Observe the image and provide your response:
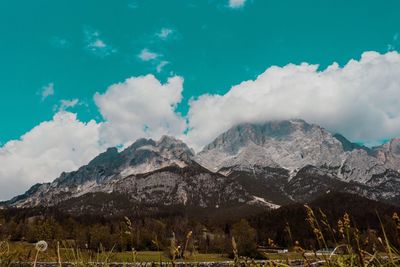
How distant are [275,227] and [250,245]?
10863cm

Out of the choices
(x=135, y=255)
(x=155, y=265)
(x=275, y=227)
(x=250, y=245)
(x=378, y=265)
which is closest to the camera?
(x=378, y=265)

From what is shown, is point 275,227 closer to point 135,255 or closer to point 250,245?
point 250,245

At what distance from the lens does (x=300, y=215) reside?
196 meters

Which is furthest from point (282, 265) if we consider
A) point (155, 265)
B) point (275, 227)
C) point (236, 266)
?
point (275, 227)

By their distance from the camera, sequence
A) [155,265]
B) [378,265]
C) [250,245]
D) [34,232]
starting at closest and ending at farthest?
1. [378,265]
2. [155,265]
3. [250,245]
4. [34,232]

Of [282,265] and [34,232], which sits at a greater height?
[34,232]

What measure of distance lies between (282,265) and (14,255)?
3781 mm

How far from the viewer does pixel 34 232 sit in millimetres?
138375

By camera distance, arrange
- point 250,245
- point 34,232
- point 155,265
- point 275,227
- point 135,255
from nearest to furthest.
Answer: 1. point 135,255
2. point 155,265
3. point 250,245
4. point 34,232
5. point 275,227

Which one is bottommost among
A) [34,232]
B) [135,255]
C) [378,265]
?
[378,265]

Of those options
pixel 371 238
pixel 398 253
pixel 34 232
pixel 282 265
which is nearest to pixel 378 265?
pixel 398 253

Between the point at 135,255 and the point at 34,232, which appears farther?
the point at 34,232

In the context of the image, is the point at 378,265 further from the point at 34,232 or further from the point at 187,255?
the point at 34,232

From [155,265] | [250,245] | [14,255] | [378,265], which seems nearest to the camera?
[378,265]
